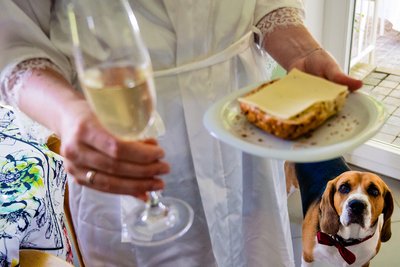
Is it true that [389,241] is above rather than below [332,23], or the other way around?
below

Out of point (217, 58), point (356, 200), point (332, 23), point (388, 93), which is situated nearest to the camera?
point (217, 58)

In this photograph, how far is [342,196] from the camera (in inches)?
49.0

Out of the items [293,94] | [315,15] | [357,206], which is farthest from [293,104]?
[315,15]

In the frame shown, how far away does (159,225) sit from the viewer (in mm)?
648

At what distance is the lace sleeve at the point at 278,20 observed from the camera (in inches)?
29.8

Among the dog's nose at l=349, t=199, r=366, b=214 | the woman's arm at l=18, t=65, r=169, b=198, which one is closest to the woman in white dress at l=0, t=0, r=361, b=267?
the woman's arm at l=18, t=65, r=169, b=198

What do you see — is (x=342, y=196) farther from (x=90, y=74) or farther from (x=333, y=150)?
(x=90, y=74)

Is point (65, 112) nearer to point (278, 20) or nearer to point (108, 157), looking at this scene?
point (108, 157)

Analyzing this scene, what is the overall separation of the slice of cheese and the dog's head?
2.13 ft

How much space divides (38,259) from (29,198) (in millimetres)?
141

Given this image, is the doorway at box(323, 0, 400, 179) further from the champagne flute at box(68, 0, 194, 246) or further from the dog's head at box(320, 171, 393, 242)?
the champagne flute at box(68, 0, 194, 246)

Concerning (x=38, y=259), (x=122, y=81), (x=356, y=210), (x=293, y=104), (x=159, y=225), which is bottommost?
(x=356, y=210)

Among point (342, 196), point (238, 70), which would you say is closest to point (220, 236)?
point (238, 70)

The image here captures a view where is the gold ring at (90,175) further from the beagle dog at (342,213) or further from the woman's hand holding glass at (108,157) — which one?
the beagle dog at (342,213)
